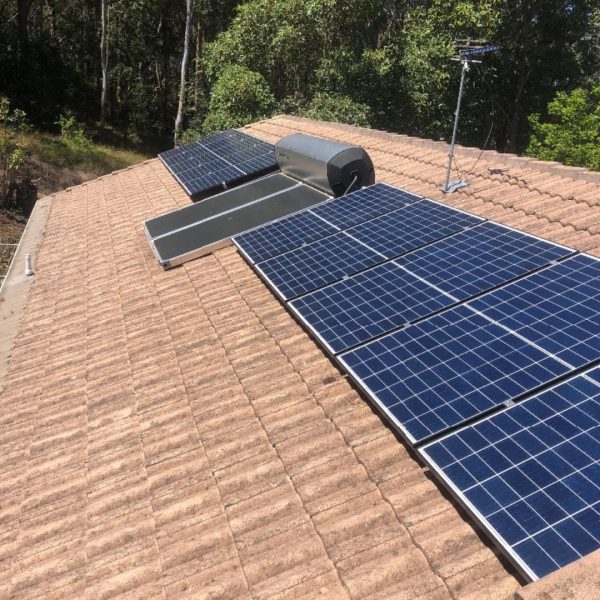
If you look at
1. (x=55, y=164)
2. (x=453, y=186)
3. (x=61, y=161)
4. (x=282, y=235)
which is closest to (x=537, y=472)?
(x=282, y=235)

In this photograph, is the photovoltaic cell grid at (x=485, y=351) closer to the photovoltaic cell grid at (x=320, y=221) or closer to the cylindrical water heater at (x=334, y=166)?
the photovoltaic cell grid at (x=320, y=221)

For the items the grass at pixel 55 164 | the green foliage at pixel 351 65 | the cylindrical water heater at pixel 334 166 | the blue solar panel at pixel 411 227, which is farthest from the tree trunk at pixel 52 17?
the blue solar panel at pixel 411 227

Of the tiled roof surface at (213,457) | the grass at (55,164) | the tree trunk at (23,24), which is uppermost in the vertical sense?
the tree trunk at (23,24)

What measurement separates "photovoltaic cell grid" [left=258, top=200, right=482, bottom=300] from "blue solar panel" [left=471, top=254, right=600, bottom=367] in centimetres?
168

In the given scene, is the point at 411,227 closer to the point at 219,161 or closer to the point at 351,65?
the point at 219,161

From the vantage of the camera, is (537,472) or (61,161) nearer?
(537,472)

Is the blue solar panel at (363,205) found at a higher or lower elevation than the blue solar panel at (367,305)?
higher

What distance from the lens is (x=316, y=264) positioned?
7.08 m

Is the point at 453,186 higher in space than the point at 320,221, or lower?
higher

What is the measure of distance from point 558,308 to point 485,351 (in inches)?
34.7

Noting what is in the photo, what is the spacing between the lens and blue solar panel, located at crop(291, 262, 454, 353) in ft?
18.1

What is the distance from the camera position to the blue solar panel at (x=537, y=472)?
3.12m

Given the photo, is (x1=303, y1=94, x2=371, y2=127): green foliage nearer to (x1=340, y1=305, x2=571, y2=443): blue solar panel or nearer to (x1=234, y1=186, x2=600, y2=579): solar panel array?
(x1=234, y1=186, x2=600, y2=579): solar panel array

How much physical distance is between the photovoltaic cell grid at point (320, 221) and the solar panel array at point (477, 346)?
0.06 m
